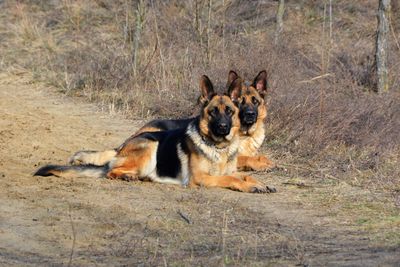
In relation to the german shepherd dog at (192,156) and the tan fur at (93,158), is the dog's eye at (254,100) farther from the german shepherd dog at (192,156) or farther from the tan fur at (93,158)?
the tan fur at (93,158)

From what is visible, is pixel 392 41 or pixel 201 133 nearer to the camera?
pixel 201 133

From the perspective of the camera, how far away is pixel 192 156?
10.2 metres

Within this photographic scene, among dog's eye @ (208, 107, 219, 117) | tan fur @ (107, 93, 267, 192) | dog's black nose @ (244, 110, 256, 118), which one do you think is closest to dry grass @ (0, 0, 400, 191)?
dog's black nose @ (244, 110, 256, 118)

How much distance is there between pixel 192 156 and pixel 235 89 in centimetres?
116

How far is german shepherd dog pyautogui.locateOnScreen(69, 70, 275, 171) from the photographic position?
11.0m

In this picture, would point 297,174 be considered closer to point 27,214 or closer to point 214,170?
point 214,170

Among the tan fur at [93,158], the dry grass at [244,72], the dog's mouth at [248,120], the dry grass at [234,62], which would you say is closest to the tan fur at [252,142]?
the dog's mouth at [248,120]

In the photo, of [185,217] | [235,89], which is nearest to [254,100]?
[235,89]

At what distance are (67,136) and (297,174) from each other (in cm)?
399

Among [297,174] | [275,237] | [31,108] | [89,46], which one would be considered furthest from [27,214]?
[89,46]

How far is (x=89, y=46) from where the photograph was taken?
877 inches

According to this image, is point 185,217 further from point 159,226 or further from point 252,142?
point 252,142

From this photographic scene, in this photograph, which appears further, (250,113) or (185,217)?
(250,113)

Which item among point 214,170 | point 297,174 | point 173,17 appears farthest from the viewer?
point 173,17
